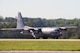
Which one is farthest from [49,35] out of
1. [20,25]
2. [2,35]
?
[20,25]

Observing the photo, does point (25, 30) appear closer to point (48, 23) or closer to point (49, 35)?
point (49, 35)

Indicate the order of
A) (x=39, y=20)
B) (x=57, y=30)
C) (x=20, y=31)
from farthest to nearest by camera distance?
(x=39, y=20) → (x=20, y=31) → (x=57, y=30)

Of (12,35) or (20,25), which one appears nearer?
(12,35)

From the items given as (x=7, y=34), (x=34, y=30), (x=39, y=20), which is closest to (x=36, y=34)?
(x=34, y=30)

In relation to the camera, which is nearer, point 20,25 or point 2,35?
point 2,35

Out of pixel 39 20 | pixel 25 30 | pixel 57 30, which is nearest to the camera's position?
pixel 57 30

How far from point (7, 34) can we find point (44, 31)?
27.2 ft

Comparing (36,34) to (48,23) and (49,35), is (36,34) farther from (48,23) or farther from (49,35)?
(48,23)

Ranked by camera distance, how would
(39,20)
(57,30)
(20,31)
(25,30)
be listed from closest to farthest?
1. (57,30)
2. (25,30)
3. (20,31)
4. (39,20)

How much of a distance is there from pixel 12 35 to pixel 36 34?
522 centimetres

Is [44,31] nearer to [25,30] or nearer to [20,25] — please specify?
[25,30]

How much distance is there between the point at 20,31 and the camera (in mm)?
65875

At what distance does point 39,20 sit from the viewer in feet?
584

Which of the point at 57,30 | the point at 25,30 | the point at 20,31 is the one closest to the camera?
the point at 57,30
